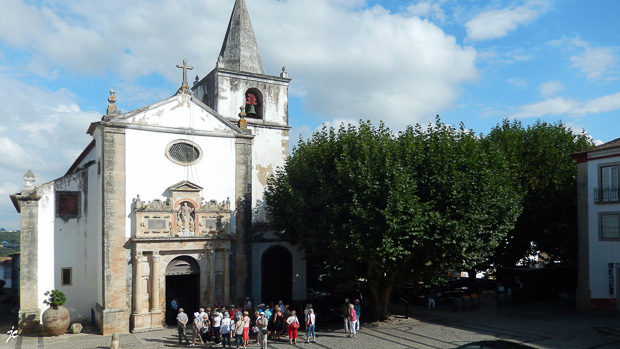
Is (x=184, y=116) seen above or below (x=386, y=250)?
above

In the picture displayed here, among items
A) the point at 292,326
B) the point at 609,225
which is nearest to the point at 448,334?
the point at 292,326

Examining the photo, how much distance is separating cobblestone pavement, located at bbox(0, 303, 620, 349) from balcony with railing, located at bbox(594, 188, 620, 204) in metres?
5.50

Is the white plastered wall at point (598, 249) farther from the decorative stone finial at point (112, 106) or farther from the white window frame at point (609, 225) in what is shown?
the decorative stone finial at point (112, 106)

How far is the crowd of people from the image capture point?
60.8ft

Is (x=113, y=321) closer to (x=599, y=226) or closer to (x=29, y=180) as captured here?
(x=29, y=180)

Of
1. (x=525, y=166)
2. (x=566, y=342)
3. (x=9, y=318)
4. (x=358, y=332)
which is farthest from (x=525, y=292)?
(x=9, y=318)

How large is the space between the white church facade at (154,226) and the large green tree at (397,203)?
3.62 metres

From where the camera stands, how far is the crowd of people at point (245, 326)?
18525mm

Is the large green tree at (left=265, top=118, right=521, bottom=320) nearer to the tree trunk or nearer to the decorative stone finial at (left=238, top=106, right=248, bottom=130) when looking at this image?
the tree trunk

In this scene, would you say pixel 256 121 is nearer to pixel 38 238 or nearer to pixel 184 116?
pixel 184 116

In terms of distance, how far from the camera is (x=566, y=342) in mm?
18234

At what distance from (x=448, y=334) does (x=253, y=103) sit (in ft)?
54.1

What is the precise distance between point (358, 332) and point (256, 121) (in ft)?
43.6

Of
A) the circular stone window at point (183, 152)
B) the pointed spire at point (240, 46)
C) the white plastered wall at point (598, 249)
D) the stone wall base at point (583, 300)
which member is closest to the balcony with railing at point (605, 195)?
the white plastered wall at point (598, 249)
